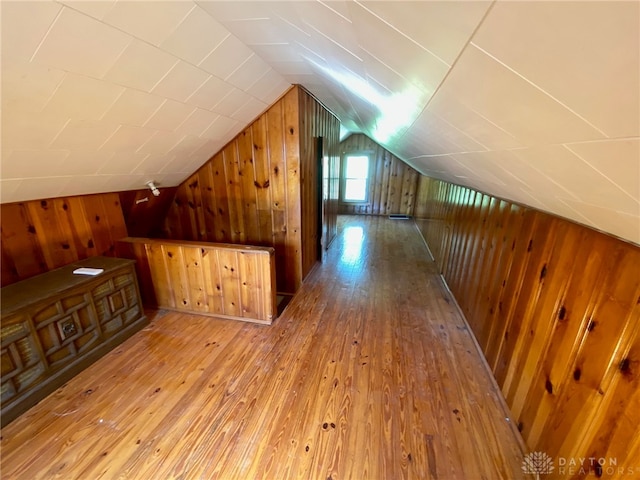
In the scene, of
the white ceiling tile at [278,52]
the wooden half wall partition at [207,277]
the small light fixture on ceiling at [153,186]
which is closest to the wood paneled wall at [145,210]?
the small light fixture on ceiling at [153,186]

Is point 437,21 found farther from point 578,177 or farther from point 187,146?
point 187,146

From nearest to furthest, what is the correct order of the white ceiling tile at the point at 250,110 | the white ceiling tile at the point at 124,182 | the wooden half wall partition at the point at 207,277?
the white ceiling tile at the point at 124,182, the white ceiling tile at the point at 250,110, the wooden half wall partition at the point at 207,277

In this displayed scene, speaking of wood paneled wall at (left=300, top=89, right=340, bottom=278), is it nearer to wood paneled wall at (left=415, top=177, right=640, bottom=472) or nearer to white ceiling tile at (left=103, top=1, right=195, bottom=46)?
white ceiling tile at (left=103, top=1, right=195, bottom=46)

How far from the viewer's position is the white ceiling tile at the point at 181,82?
59.2 inches

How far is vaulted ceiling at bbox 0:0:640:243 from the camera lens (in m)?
0.45

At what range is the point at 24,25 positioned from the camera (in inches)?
37.2

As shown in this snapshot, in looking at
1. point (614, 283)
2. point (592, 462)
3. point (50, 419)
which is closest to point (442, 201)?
point (614, 283)

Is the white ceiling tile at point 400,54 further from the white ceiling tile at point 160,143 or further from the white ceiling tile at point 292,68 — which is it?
the white ceiling tile at point 160,143

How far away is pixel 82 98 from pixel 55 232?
1.26 meters

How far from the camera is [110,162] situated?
1.92 meters

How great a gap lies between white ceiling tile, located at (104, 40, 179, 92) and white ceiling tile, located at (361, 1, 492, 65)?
113cm

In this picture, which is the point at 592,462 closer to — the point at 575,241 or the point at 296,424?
the point at 575,241

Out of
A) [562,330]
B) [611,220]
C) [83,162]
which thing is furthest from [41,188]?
[562,330]

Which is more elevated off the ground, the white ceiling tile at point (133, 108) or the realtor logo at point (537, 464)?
the white ceiling tile at point (133, 108)
